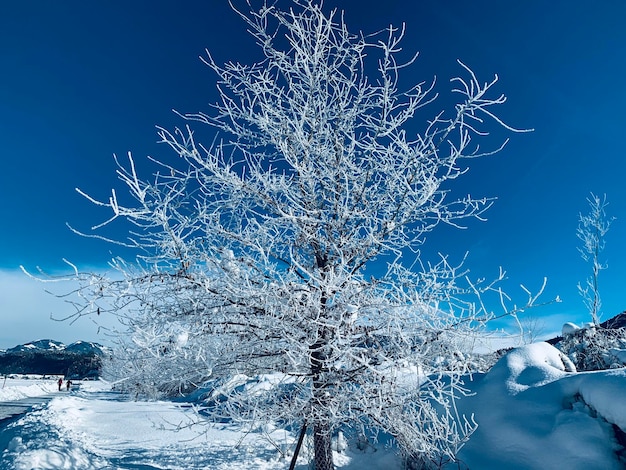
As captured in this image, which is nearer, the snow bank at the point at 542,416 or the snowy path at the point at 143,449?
the snow bank at the point at 542,416

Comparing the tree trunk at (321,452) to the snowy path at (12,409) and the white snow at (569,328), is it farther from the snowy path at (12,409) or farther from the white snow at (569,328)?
the snowy path at (12,409)

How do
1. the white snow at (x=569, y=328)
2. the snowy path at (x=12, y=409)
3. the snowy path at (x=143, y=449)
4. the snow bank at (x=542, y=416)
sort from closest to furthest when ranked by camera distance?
the snow bank at (x=542, y=416)
the snowy path at (x=143, y=449)
the white snow at (x=569, y=328)
the snowy path at (x=12, y=409)

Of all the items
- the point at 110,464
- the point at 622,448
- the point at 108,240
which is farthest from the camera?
the point at 110,464

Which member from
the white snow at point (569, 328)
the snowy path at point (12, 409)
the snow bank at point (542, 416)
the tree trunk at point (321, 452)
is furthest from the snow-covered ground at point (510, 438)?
the snowy path at point (12, 409)

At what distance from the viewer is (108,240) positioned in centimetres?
346

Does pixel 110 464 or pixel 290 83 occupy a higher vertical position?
pixel 290 83

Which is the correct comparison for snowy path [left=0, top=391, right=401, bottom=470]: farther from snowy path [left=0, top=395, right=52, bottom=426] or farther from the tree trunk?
snowy path [left=0, top=395, right=52, bottom=426]

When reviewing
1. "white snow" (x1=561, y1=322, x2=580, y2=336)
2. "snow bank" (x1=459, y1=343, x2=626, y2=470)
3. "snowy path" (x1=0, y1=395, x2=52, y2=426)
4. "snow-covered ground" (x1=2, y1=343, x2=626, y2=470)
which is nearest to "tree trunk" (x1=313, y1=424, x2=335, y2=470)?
"snow-covered ground" (x1=2, y1=343, x2=626, y2=470)

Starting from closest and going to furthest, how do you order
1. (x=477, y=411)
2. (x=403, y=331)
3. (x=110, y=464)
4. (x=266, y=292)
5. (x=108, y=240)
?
(x=108, y=240) → (x=266, y=292) → (x=403, y=331) → (x=477, y=411) → (x=110, y=464)

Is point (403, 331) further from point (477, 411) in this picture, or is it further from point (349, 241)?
point (477, 411)

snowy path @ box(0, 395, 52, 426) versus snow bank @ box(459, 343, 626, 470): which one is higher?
snow bank @ box(459, 343, 626, 470)

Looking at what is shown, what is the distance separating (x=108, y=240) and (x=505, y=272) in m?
3.87

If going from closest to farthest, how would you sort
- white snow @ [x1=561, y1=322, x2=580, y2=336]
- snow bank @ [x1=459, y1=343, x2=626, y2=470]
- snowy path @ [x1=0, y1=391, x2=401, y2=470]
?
1. snow bank @ [x1=459, y1=343, x2=626, y2=470]
2. snowy path @ [x1=0, y1=391, x2=401, y2=470]
3. white snow @ [x1=561, y1=322, x2=580, y2=336]

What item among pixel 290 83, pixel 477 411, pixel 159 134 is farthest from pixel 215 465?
pixel 290 83
